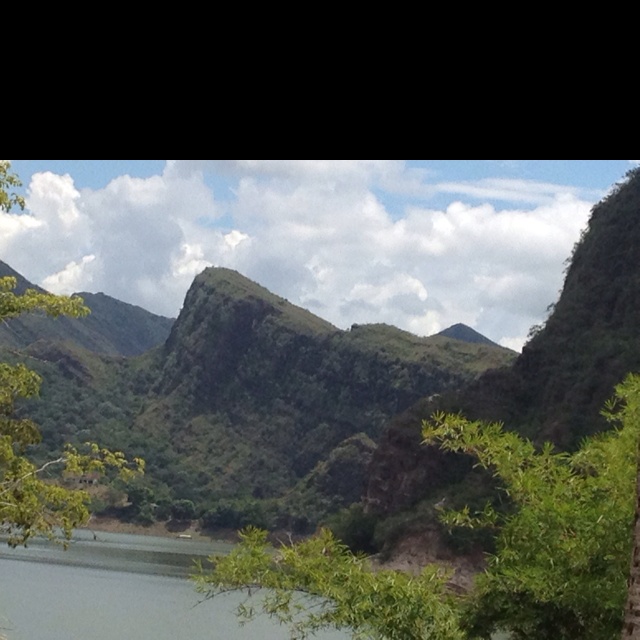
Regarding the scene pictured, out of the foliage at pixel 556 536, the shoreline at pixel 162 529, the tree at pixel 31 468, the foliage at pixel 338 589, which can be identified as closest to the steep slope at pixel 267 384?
the shoreline at pixel 162 529

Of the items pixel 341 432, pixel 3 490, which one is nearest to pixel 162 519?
pixel 341 432

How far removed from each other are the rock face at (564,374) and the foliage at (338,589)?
2277 cm

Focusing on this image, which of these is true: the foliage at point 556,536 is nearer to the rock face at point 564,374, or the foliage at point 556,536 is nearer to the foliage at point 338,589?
the foliage at point 338,589

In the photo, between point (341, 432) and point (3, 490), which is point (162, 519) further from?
point (3, 490)

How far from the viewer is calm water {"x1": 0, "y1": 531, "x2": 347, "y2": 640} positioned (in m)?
22.7

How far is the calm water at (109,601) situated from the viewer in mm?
22734

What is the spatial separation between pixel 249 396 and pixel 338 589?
64.4m

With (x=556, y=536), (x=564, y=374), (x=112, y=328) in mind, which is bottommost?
(x=556, y=536)

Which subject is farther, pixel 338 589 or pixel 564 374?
pixel 564 374

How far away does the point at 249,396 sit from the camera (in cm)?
7356

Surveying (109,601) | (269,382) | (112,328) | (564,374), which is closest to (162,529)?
(269,382)

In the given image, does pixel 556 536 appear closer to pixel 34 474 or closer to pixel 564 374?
pixel 34 474
